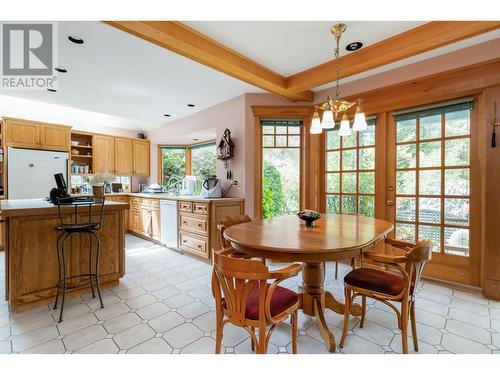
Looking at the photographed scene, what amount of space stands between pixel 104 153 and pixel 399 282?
572 cm

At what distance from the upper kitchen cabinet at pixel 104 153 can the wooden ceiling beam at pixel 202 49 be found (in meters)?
3.87

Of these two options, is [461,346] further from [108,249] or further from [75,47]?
[75,47]

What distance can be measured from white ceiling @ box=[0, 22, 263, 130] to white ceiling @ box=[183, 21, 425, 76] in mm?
553

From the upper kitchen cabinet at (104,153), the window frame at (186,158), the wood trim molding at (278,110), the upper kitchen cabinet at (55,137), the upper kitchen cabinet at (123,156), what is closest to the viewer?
the wood trim molding at (278,110)

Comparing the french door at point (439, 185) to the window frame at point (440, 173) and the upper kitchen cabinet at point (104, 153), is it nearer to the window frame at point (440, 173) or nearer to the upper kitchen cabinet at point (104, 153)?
the window frame at point (440, 173)

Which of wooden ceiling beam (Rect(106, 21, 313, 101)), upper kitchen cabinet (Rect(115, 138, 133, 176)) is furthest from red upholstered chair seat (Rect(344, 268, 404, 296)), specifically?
upper kitchen cabinet (Rect(115, 138, 133, 176))

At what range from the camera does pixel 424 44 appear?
7.01 ft

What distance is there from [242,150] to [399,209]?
89.9 inches

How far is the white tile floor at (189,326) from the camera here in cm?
165

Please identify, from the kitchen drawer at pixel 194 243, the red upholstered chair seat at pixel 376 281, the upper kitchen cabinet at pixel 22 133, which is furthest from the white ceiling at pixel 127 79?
the red upholstered chair seat at pixel 376 281

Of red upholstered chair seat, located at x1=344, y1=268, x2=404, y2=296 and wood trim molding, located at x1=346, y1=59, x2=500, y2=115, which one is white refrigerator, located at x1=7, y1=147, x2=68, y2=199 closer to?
red upholstered chair seat, located at x1=344, y1=268, x2=404, y2=296

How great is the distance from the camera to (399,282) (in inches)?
64.9

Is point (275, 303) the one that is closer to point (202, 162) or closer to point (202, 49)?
point (202, 49)

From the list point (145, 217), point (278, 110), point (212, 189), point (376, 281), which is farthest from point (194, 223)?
point (376, 281)
